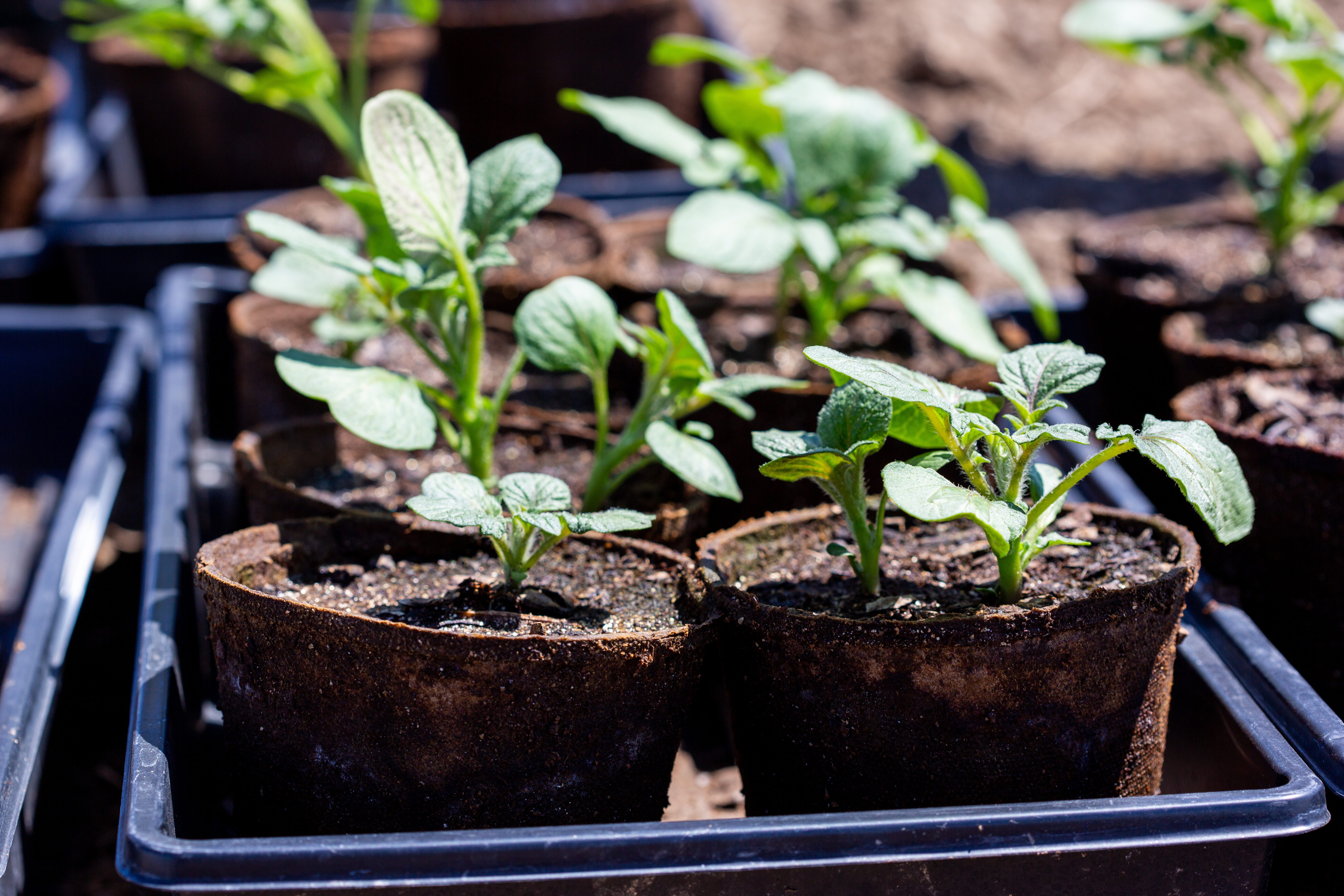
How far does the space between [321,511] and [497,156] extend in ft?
1.22

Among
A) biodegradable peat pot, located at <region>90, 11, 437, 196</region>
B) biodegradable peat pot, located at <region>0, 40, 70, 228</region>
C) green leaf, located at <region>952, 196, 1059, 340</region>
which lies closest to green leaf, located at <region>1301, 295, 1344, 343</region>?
green leaf, located at <region>952, 196, 1059, 340</region>

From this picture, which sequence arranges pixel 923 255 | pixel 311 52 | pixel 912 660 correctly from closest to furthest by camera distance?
pixel 912 660, pixel 923 255, pixel 311 52

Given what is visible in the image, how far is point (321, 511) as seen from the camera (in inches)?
44.9

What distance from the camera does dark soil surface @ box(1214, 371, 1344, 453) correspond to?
119cm

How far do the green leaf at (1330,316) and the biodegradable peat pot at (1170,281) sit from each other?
6.6 inches

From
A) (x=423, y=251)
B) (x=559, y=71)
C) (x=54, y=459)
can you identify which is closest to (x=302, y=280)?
(x=423, y=251)

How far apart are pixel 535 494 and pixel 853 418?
0.82 ft

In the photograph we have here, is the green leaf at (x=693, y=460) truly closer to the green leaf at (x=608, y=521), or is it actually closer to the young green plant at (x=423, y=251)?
the green leaf at (x=608, y=521)

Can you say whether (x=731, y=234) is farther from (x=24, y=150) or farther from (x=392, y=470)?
(x=24, y=150)

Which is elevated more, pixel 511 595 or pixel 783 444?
pixel 783 444

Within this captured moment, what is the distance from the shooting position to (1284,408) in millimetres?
1227

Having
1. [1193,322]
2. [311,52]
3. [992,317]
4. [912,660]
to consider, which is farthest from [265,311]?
[1193,322]

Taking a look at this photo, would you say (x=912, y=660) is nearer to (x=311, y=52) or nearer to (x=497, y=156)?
(x=497, y=156)

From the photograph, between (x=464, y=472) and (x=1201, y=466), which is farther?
(x=464, y=472)
